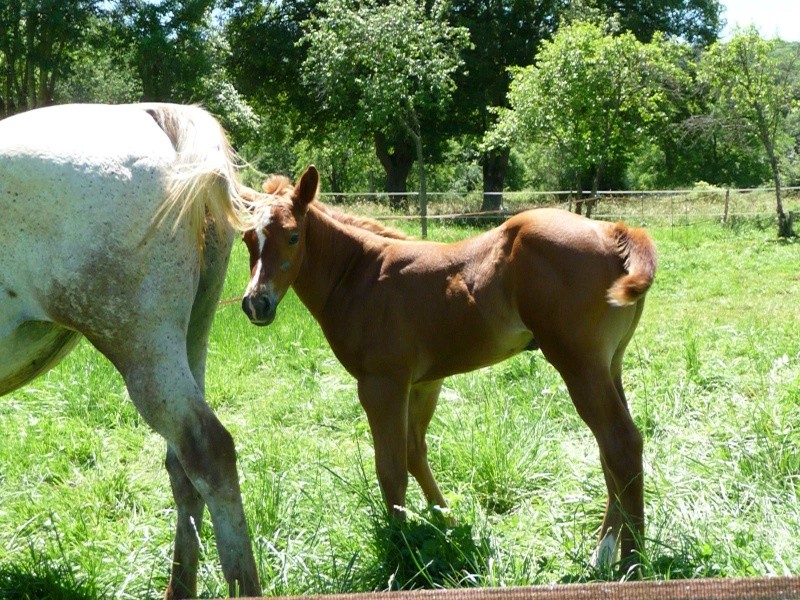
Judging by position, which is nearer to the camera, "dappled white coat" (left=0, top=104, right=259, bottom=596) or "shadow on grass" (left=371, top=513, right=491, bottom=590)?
"dappled white coat" (left=0, top=104, right=259, bottom=596)

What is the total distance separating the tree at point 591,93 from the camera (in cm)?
1961

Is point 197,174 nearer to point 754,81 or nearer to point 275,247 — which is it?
point 275,247

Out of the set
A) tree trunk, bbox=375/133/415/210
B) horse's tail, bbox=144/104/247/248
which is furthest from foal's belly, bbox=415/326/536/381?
tree trunk, bbox=375/133/415/210

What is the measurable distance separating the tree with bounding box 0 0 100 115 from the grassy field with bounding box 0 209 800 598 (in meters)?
18.8

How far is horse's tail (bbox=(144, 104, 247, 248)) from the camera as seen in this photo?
2576 mm

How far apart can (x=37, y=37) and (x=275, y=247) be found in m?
22.8

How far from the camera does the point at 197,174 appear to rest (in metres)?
2.61

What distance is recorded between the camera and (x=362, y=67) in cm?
2128

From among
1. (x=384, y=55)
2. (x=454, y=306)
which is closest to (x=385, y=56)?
(x=384, y=55)

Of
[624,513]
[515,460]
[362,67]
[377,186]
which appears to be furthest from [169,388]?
[377,186]

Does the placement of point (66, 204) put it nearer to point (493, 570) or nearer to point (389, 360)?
point (389, 360)

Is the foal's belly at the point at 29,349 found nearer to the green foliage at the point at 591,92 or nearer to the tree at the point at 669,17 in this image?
the green foliage at the point at 591,92

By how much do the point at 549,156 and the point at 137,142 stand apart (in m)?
41.3

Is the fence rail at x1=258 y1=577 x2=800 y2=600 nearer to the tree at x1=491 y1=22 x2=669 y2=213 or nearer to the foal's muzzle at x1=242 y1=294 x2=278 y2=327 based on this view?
the foal's muzzle at x1=242 y1=294 x2=278 y2=327
